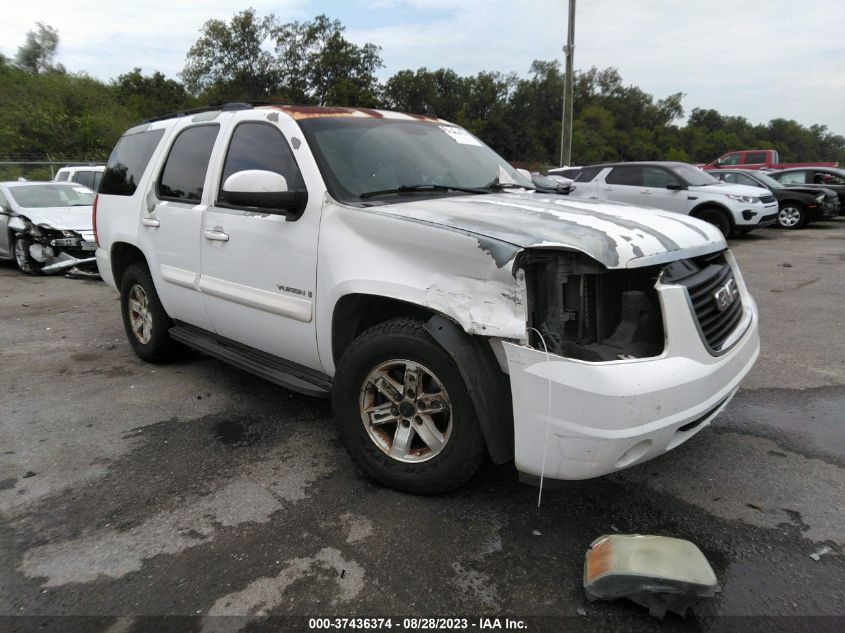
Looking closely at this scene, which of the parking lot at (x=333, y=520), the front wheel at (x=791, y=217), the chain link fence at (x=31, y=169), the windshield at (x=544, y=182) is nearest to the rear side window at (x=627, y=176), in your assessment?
the front wheel at (x=791, y=217)

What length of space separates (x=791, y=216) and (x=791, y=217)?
25mm

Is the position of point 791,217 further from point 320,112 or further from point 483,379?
point 483,379

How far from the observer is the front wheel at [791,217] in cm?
1527

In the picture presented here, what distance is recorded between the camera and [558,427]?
2.31 m

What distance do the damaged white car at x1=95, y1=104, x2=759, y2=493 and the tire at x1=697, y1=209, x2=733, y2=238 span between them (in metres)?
10.0

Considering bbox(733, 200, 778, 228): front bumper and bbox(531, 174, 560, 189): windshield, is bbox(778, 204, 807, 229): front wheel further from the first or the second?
bbox(531, 174, 560, 189): windshield

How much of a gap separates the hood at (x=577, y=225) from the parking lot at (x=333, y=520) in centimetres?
95

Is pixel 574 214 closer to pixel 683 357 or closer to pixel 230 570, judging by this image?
pixel 683 357

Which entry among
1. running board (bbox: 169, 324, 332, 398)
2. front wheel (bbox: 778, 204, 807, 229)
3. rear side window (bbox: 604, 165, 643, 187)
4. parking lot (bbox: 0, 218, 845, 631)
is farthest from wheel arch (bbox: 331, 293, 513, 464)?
front wheel (bbox: 778, 204, 807, 229)

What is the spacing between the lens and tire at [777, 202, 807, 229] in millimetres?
15257

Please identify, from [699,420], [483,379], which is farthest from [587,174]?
[483,379]

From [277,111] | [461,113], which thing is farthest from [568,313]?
[461,113]

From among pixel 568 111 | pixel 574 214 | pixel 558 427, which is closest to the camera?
pixel 558 427

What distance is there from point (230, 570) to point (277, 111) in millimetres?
2480
